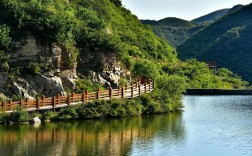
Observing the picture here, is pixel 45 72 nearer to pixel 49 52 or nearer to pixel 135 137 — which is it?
pixel 49 52

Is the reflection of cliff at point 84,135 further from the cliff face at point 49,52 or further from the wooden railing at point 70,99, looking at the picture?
the cliff face at point 49,52

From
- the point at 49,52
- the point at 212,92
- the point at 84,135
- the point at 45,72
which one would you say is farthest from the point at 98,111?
the point at 212,92

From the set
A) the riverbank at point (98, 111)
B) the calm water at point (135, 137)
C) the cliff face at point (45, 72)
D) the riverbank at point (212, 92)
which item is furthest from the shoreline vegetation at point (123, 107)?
the riverbank at point (212, 92)

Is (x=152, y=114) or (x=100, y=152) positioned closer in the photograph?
(x=100, y=152)

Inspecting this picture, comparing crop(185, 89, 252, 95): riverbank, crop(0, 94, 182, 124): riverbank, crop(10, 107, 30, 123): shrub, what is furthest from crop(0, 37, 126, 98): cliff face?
crop(185, 89, 252, 95): riverbank

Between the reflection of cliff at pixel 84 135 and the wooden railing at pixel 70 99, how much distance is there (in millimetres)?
2363

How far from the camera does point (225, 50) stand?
188 meters

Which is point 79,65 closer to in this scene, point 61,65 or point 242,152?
point 61,65

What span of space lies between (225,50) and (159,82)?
122219 mm

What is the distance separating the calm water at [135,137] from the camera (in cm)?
3831

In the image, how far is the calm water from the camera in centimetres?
3831

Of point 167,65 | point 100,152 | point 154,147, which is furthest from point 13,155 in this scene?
point 167,65

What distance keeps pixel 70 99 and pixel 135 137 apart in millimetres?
11677

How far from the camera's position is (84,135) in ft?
148
